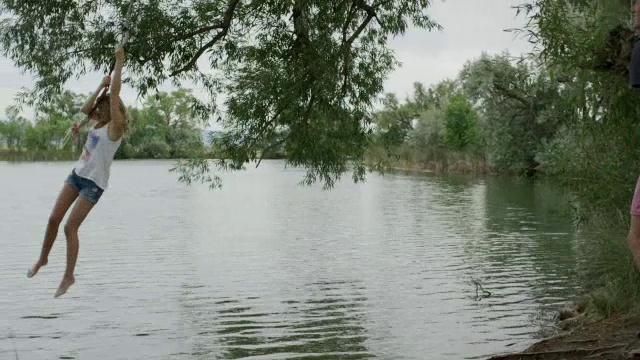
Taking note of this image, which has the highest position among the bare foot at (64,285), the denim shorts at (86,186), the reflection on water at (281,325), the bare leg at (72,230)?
the denim shorts at (86,186)

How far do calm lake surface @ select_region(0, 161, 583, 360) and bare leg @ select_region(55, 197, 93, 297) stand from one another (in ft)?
2.08

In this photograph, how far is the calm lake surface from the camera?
1094 centimetres

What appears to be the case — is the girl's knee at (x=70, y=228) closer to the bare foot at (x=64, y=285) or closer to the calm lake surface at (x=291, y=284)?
the bare foot at (x=64, y=285)

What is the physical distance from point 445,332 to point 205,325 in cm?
317

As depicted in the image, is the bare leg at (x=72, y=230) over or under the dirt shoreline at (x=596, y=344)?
over

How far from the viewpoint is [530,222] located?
86.2ft

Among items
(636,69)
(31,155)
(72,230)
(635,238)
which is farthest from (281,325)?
(31,155)

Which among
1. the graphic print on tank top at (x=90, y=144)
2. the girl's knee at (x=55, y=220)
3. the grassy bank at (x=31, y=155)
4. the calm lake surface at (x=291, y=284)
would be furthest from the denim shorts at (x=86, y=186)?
the grassy bank at (x=31, y=155)

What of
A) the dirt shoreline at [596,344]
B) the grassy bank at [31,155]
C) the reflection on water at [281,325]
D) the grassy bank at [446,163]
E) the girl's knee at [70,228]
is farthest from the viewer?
the grassy bank at [31,155]

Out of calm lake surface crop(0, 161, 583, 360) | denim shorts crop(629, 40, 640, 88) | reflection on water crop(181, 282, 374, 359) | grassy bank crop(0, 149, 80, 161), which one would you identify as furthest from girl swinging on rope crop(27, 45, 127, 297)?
grassy bank crop(0, 149, 80, 161)

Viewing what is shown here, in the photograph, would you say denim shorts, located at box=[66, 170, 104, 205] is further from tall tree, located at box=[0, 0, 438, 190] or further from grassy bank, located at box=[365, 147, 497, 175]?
grassy bank, located at box=[365, 147, 497, 175]

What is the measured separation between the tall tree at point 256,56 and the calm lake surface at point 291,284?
2199mm

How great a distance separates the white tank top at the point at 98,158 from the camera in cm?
654

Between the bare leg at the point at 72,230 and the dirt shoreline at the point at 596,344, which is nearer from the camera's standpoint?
the bare leg at the point at 72,230
